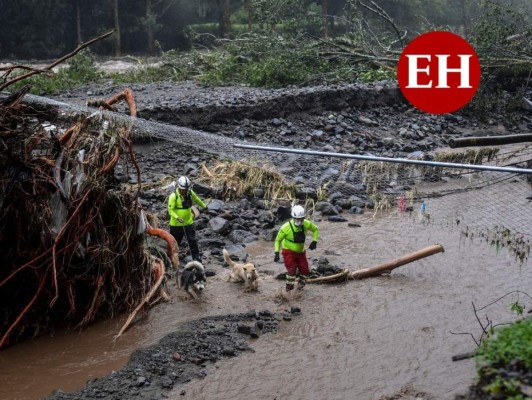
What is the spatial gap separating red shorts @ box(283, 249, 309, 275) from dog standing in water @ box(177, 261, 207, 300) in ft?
3.47

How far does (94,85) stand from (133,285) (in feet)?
42.7

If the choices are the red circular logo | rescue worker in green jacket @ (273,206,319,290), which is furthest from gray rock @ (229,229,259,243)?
the red circular logo

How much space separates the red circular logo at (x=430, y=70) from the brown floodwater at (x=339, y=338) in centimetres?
710

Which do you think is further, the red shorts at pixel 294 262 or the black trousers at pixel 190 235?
the black trousers at pixel 190 235

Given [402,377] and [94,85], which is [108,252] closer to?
[402,377]

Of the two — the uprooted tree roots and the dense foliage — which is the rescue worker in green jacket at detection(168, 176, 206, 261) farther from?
the dense foliage

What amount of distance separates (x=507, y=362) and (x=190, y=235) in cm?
600

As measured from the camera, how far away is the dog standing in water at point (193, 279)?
8.85m

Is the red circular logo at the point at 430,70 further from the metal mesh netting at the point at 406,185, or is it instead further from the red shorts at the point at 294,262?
the red shorts at the point at 294,262

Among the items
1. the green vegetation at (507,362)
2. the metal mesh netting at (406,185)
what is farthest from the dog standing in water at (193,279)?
the green vegetation at (507,362)

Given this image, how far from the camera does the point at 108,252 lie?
26.4 ft

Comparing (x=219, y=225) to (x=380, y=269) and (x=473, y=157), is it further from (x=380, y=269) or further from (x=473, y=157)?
(x=473, y=157)

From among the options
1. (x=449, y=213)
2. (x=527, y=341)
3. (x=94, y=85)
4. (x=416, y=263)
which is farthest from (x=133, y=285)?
(x=94, y=85)

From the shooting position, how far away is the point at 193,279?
886cm
